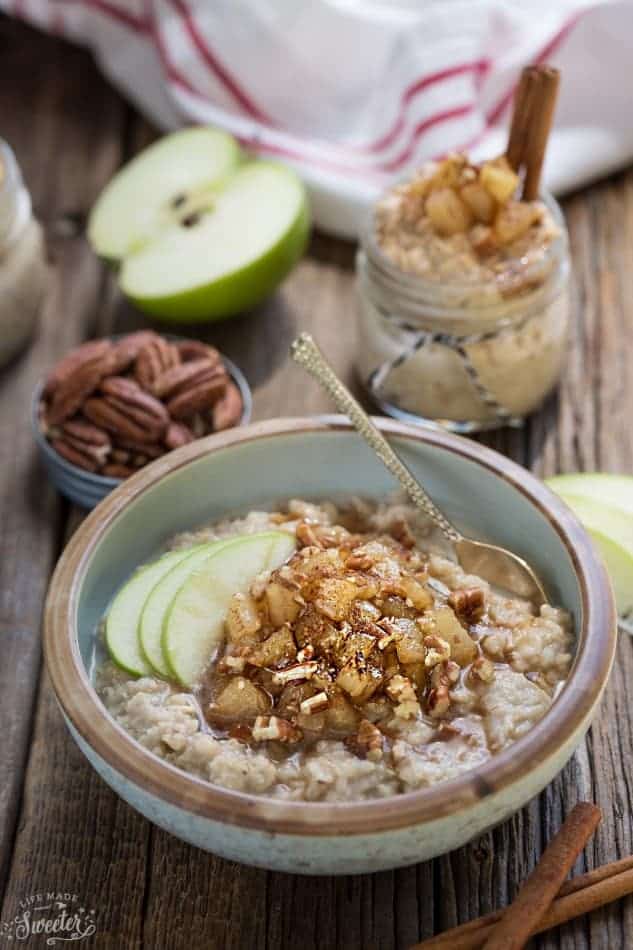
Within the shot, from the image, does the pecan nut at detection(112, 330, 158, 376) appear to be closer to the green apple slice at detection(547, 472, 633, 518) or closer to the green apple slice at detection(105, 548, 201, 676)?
the green apple slice at detection(105, 548, 201, 676)

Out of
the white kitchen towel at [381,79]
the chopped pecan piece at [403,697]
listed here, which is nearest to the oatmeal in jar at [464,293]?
the white kitchen towel at [381,79]

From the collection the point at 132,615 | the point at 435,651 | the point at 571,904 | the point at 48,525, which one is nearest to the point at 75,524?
the point at 48,525

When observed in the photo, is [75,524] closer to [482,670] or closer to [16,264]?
[16,264]

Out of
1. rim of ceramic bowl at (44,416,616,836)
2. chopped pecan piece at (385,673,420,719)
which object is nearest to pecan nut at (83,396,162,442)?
rim of ceramic bowl at (44,416,616,836)

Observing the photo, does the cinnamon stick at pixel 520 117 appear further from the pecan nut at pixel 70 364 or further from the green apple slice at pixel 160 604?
the green apple slice at pixel 160 604

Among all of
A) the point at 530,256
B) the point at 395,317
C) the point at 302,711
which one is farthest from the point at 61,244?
the point at 302,711

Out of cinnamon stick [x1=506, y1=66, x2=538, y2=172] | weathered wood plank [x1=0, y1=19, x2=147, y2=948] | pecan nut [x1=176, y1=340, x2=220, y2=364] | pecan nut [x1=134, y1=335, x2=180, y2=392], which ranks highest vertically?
cinnamon stick [x1=506, y1=66, x2=538, y2=172]

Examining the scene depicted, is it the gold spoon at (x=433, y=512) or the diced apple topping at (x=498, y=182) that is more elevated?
the diced apple topping at (x=498, y=182)
